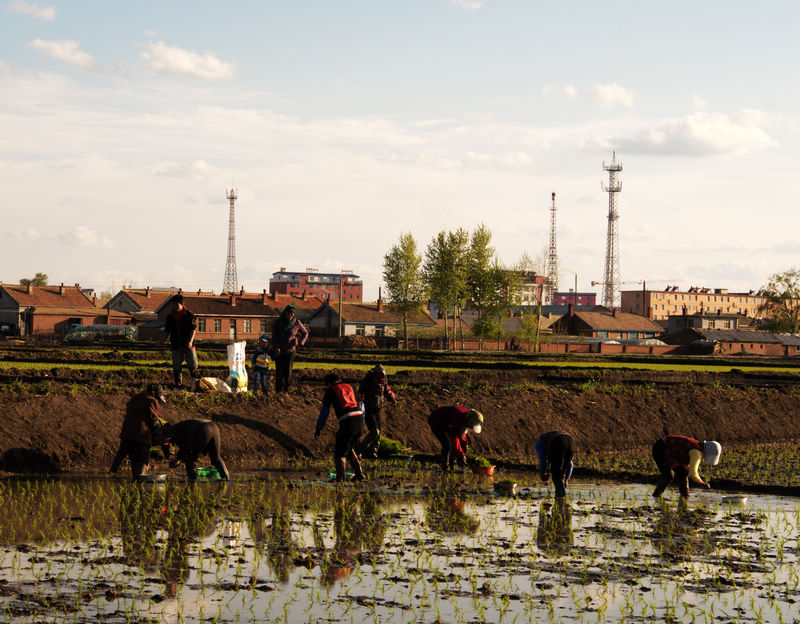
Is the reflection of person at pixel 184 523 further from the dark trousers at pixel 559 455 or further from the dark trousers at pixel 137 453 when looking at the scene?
the dark trousers at pixel 559 455

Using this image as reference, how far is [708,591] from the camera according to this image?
1000 centimetres

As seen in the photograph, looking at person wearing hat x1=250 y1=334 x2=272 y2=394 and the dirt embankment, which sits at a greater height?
person wearing hat x1=250 y1=334 x2=272 y2=394

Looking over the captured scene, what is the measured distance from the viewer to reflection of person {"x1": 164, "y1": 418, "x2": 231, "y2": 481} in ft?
52.3

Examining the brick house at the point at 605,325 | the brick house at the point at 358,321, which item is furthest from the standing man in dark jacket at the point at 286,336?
the brick house at the point at 605,325

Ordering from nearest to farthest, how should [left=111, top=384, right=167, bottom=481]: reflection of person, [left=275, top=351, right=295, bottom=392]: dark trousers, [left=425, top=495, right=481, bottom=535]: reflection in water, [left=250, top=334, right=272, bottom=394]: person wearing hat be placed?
[left=425, top=495, right=481, bottom=535]: reflection in water → [left=111, top=384, right=167, bottom=481]: reflection of person → [left=275, top=351, right=295, bottom=392]: dark trousers → [left=250, top=334, right=272, bottom=394]: person wearing hat

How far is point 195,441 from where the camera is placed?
1598 cm

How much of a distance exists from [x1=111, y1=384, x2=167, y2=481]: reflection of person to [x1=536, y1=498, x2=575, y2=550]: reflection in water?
6.51 meters

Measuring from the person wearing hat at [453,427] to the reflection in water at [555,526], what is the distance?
2.50 m

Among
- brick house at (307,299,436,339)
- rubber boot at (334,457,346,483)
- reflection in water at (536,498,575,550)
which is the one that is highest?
brick house at (307,299,436,339)

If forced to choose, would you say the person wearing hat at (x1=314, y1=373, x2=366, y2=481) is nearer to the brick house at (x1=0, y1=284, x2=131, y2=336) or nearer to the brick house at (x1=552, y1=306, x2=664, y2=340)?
the brick house at (x1=0, y1=284, x2=131, y2=336)

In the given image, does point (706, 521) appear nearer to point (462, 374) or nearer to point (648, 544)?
point (648, 544)

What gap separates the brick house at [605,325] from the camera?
123 m

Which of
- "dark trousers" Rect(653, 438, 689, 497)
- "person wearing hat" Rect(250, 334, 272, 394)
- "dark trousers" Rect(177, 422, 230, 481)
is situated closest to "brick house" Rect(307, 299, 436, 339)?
"person wearing hat" Rect(250, 334, 272, 394)

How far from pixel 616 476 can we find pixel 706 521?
516 cm
